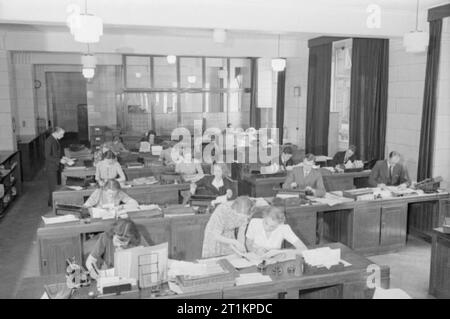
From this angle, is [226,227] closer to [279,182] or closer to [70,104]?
[279,182]

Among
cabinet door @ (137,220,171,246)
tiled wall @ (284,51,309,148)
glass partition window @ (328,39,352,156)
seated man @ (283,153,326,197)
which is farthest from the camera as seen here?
tiled wall @ (284,51,309,148)

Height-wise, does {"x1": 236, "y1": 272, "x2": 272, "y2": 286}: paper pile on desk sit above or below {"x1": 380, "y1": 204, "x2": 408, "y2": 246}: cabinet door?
above

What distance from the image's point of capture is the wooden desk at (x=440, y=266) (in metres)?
4.77

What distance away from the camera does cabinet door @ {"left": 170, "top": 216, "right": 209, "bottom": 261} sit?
537 cm

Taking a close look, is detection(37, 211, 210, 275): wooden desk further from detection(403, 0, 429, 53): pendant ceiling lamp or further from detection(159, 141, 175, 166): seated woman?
detection(403, 0, 429, 53): pendant ceiling lamp

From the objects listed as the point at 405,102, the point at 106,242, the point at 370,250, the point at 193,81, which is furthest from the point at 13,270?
the point at 193,81

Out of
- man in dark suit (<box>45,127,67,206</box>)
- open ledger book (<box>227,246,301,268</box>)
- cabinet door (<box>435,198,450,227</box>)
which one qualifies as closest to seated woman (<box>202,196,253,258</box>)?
open ledger book (<box>227,246,301,268</box>)

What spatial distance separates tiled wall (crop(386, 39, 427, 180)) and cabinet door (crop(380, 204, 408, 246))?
1.75 meters

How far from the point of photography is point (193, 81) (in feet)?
45.4

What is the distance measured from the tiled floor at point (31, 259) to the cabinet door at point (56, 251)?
52 centimetres

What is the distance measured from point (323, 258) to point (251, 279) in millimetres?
641

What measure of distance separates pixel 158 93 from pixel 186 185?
6.90 meters

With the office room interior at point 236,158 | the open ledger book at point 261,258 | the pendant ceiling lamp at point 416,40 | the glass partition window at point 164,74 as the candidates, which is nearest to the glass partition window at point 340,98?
the office room interior at point 236,158

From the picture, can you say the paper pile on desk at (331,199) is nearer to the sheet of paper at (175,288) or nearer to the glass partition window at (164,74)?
the sheet of paper at (175,288)
